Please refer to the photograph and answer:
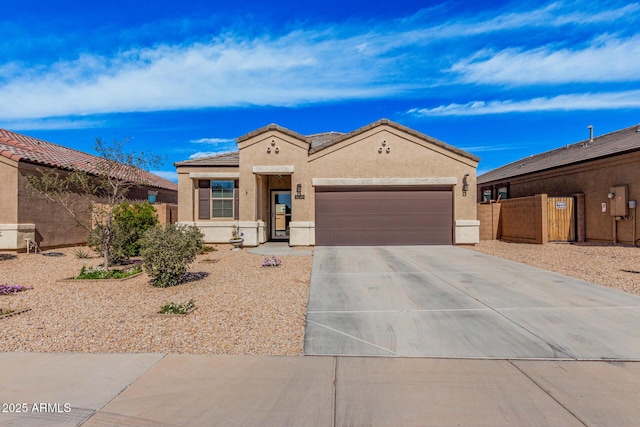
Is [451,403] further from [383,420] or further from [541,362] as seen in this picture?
[541,362]

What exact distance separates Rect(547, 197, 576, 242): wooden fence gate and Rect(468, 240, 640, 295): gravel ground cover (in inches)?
24.5

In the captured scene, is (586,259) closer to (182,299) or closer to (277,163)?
(277,163)

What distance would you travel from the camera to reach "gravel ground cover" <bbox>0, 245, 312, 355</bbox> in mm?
4500

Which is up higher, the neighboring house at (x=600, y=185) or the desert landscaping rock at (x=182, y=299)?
the neighboring house at (x=600, y=185)

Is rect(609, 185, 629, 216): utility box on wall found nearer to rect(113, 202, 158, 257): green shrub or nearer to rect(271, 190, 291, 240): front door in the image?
rect(271, 190, 291, 240): front door

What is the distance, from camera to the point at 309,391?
11.0 ft

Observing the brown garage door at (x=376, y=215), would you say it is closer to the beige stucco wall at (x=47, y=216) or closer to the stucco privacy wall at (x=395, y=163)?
the stucco privacy wall at (x=395, y=163)

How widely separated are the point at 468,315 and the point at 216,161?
45.9ft

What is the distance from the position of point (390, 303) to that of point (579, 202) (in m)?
14.6

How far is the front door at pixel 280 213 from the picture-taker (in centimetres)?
1858

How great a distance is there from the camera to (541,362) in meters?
3.94

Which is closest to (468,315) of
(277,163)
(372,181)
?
(372,181)

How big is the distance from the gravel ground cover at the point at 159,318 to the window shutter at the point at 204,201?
24.3ft

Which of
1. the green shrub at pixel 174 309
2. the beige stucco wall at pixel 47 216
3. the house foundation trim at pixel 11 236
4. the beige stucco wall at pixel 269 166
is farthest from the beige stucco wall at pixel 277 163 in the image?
the green shrub at pixel 174 309
